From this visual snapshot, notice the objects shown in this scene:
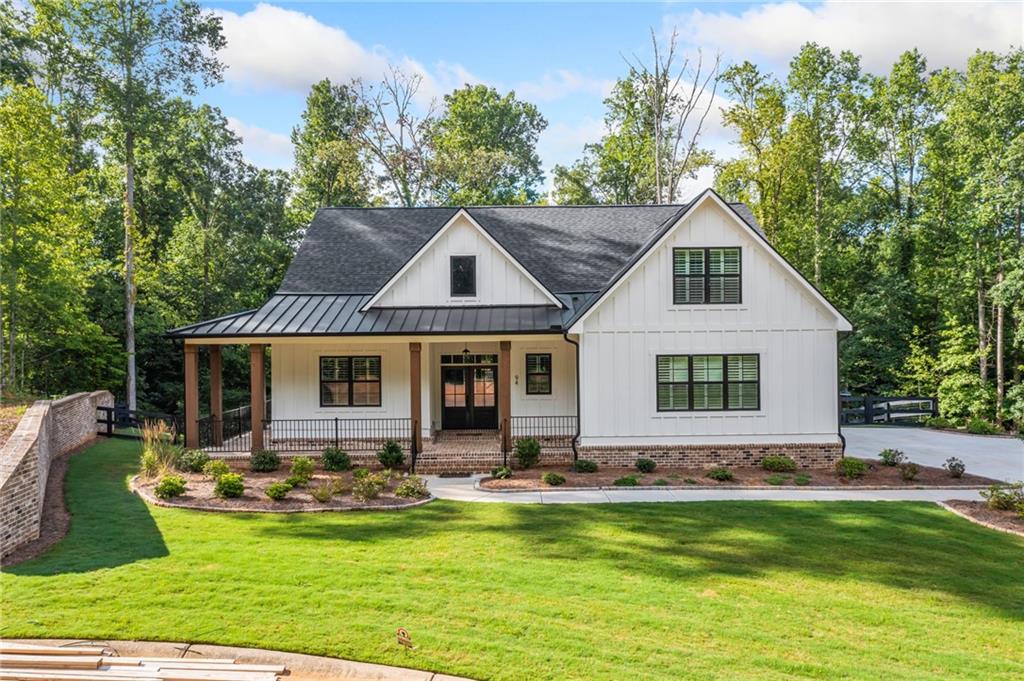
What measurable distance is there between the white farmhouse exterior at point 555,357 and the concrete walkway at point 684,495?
229 cm

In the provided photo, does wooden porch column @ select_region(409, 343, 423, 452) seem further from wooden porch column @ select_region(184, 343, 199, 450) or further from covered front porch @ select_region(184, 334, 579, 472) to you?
wooden porch column @ select_region(184, 343, 199, 450)

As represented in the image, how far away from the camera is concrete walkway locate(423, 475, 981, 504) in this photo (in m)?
12.6

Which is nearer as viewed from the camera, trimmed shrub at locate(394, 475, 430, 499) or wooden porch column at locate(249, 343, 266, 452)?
trimmed shrub at locate(394, 475, 430, 499)

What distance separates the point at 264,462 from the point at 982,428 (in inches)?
916

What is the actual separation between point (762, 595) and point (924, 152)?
31708mm

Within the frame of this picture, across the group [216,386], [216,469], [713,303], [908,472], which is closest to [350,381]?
[216,386]

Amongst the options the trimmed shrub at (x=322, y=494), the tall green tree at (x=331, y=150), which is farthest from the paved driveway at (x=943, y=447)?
the tall green tree at (x=331, y=150)

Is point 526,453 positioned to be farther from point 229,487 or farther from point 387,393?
point 229,487

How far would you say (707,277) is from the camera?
15961 millimetres

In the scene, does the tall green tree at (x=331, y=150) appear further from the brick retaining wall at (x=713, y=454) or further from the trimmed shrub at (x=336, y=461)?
the brick retaining wall at (x=713, y=454)

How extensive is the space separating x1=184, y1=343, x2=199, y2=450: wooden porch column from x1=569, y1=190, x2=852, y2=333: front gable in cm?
1012

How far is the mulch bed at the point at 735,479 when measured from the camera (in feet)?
45.4

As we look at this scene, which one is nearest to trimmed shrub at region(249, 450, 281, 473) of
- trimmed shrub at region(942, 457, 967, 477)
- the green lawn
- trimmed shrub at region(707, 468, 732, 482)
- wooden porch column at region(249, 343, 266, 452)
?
wooden porch column at region(249, 343, 266, 452)

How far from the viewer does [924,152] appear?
103 ft
